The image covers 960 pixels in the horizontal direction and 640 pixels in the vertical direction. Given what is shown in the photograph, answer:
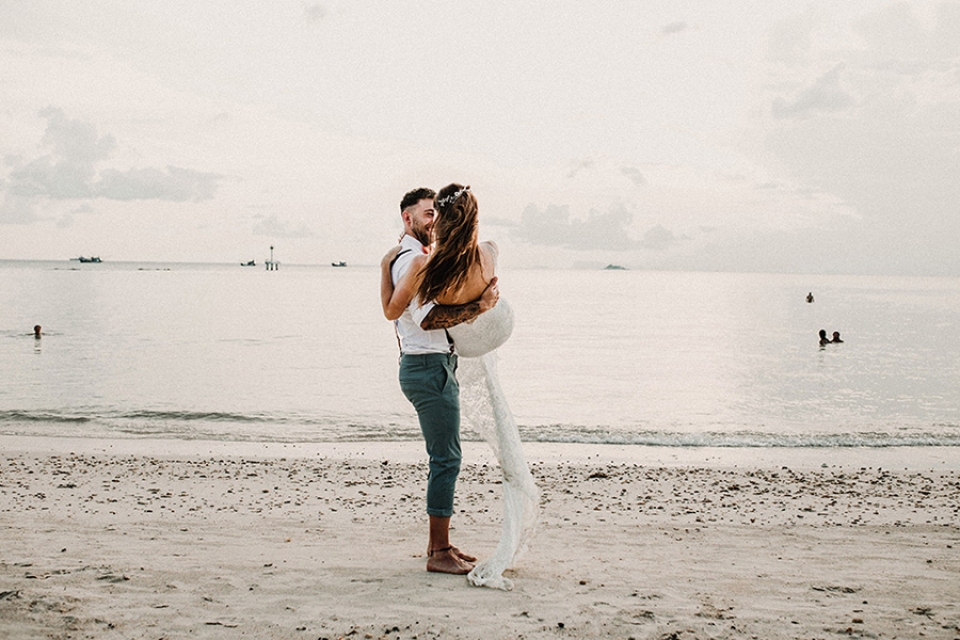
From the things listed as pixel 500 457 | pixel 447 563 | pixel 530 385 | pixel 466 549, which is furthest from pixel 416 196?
pixel 530 385

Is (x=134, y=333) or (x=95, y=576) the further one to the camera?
(x=134, y=333)

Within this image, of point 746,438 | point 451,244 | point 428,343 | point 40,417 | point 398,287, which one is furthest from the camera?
point 40,417

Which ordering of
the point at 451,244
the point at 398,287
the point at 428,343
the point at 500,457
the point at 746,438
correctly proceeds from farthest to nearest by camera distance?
the point at 746,438
the point at 500,457
the point at 428,343
the point at 398,287
the point at 451,244

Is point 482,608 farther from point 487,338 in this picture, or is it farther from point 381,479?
point 381,479

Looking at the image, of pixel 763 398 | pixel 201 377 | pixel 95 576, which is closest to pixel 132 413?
pixel 201 377

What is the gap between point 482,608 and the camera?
438 cm

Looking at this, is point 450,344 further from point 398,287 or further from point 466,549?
point 466,549

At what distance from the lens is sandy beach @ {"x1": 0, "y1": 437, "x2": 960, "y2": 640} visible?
4219 millimetres

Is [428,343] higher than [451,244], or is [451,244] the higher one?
[451,244]

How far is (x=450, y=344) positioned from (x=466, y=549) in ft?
7.26

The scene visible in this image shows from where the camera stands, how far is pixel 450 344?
4.57 m

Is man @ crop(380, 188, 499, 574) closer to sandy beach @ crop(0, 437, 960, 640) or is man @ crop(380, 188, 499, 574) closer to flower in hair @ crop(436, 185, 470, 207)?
flower in hair @ crop(436, 185, 470, 207)

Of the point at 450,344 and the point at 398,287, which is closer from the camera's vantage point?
the point at 398,287

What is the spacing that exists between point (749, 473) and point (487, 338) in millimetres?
6515
